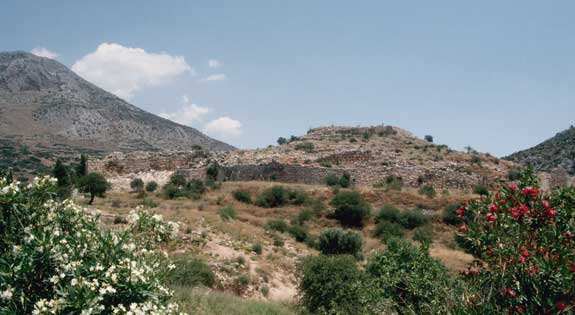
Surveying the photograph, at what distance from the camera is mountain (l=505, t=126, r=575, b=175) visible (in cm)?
3904

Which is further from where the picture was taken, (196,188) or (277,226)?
(196,188)

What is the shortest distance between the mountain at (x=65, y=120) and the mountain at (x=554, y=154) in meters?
49.1

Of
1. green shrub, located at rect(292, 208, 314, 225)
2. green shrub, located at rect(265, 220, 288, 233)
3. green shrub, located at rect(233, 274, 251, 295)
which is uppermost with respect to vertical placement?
green shrub, located at rect(292, 208, 314, 225)

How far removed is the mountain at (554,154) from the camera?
128ft

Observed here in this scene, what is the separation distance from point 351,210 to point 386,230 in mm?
2439

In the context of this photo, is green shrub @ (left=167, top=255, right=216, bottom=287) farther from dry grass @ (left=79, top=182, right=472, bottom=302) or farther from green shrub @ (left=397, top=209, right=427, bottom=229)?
green shrub @ (left=397, top=209, right=427, bottom=229)

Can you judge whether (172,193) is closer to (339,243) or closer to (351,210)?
(351,210)

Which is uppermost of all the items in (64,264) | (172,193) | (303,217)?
(64,264)

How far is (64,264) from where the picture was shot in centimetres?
364

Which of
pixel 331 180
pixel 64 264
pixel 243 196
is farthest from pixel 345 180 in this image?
pixel 64 264

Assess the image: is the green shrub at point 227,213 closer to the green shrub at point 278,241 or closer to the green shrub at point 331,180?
the green shrub at point 278,241

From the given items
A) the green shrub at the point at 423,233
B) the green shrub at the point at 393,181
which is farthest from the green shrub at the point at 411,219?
the green shrub at the point at 393,181

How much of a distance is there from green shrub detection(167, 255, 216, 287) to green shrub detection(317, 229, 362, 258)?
684 cm

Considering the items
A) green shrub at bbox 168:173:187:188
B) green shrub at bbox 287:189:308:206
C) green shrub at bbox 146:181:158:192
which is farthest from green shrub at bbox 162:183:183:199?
green shrub at bbox 287:189:308:206
